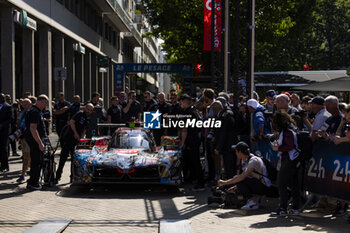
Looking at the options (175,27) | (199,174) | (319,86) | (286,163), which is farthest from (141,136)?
(175,27)

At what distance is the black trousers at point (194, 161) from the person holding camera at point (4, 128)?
448 centimetres

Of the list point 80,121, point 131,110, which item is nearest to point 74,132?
point 80,121

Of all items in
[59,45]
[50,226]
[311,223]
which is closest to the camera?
[50,226]

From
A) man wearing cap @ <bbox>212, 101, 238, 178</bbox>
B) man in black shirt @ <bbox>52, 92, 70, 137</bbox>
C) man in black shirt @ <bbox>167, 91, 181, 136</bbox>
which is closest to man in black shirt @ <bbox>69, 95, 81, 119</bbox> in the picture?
man in black shirt @ <bbox>52, 92, 70, 137</bbox>

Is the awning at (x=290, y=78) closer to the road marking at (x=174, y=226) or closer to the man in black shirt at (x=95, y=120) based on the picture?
the man in black shirt at (x=95, y=120)

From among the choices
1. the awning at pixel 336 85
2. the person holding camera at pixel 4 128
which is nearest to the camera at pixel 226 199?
the person holding camera at pixel 4 128

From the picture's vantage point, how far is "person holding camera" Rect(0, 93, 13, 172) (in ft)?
43.3

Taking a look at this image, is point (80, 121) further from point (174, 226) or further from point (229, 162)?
point (174, 226)

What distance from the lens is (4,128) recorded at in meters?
13.5

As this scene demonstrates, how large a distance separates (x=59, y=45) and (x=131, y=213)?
912 inches

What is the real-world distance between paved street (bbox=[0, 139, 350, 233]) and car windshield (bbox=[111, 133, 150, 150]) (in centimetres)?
91

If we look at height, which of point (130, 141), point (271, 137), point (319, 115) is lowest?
point (130, 141)

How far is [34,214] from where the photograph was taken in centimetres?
834

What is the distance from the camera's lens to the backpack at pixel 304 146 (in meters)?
8.39
